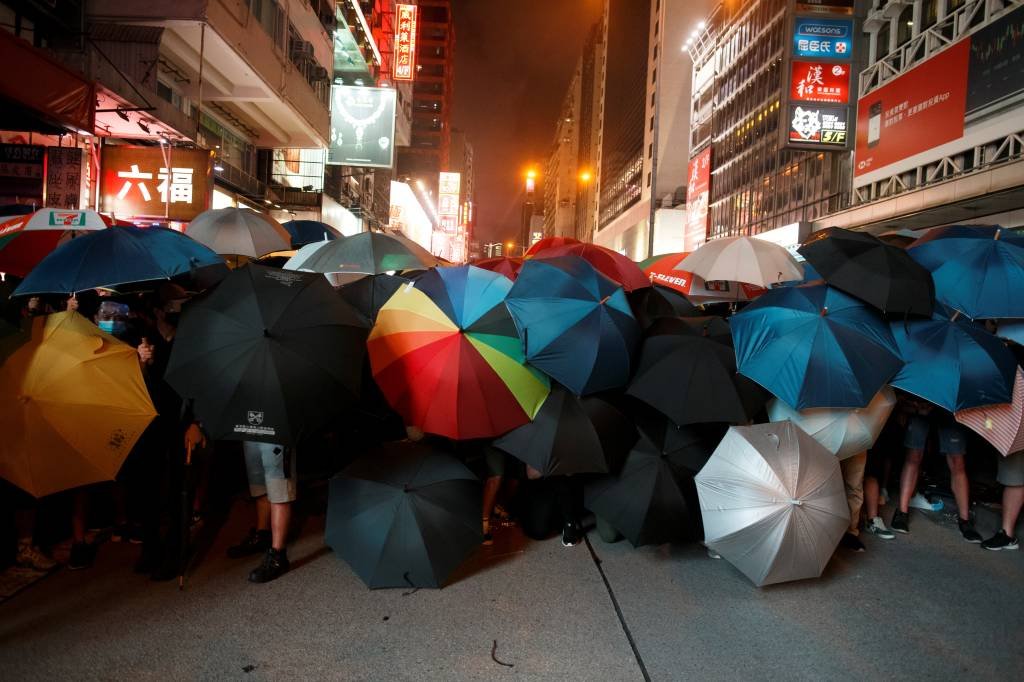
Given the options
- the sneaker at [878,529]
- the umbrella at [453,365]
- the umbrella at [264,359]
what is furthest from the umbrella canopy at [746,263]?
the umbrella at [264,359]

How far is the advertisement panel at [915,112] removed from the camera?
16328 mm

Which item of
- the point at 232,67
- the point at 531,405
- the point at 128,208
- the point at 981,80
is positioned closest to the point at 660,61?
the point at 981,80

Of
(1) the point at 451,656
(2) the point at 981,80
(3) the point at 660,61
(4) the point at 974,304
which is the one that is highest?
(3) the point at 660,61

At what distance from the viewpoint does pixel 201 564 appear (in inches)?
162

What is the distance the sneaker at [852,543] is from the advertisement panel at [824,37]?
69.3 feet

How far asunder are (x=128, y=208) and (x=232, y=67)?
5742 mm

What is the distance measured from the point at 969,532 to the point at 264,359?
5910mm

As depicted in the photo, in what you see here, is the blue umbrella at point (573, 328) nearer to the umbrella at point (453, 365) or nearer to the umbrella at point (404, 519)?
the umbrella at point (453, 365)

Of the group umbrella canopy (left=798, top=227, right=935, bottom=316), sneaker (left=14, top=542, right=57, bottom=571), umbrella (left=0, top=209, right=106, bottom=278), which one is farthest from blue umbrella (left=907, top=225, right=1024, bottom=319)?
umbrella (left=0, top=209, right=106, bottom=278)

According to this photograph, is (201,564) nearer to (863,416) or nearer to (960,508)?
(863,416)

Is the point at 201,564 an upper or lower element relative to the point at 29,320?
lower

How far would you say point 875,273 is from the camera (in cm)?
470

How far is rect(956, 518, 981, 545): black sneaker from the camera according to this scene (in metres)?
4.99

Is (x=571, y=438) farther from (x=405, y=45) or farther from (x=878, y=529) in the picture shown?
(x=405, y=45)
